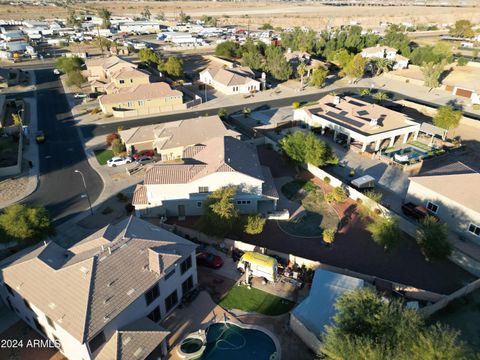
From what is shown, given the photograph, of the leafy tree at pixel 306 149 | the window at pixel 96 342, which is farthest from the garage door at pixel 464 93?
the window at pixel 96 342

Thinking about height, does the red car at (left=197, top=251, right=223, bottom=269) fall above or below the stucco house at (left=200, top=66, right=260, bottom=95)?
below

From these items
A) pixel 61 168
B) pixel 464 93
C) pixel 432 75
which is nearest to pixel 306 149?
pixel 61 168

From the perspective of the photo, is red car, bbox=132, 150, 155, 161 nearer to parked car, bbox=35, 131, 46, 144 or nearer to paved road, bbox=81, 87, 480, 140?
paved road, bbox=81, 87, 480, 140

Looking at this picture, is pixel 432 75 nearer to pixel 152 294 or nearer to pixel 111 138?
pixel 111 138

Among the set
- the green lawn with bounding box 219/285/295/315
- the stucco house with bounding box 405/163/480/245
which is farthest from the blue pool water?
the stucco house with bounding box 405/163/480/245

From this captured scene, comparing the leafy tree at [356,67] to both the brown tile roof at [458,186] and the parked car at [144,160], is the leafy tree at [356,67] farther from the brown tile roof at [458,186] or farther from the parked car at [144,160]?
the parked car at [144,160]

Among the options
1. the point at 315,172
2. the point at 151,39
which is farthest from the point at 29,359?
the point at 151,39
